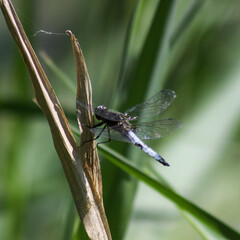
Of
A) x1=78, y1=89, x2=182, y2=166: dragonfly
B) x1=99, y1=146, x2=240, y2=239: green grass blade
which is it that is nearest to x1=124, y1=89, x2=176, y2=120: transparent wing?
x1=78, y1=89, x2=182, y2=166: dragonfly

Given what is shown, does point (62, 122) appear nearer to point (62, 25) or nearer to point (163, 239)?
point (163, 239)

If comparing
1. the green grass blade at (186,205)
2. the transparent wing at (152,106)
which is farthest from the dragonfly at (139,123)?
the green grass blade at (186,205)

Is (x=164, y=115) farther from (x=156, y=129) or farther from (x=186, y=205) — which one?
(x=186, y=205)

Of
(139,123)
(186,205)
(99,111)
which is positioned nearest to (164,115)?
(139,123)

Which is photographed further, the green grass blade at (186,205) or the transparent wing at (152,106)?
the transparent wing at (152,106)

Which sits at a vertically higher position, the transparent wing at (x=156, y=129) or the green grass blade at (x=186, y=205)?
the green grass blade at (x=186, y=205)

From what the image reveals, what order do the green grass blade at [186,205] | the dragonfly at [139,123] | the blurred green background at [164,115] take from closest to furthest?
the green grass blade at [186,205] → the dragonfly at [139,123] → the blurred green background at [164,115]

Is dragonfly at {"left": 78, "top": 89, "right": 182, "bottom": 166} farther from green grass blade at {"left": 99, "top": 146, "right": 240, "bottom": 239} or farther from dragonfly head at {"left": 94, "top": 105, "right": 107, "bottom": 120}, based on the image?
green grass blade at {"left": 99, "top": 146, "right": 240, "bottom": 239}

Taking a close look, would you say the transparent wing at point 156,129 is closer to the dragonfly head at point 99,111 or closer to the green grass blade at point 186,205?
the dragonfly head at point 99,111
